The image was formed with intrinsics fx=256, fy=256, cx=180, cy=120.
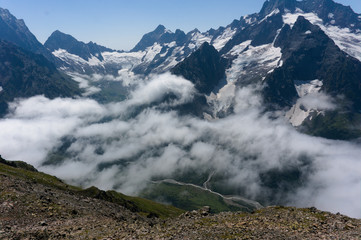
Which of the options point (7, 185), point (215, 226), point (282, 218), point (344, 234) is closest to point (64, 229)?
point (215, 226)

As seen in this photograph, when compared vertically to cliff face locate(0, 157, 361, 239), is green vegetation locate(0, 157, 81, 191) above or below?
below

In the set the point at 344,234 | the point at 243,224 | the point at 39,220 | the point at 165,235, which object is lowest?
the point at 39,220

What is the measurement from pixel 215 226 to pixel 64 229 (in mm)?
24354

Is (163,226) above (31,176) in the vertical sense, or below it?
above

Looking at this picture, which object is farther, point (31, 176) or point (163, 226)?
point (31, 176)

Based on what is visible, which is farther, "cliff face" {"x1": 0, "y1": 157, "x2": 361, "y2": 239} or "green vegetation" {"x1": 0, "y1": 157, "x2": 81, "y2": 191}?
"green vegetation" {"x1": 0, "y1": 157, "x2": 81, "y2": 191}

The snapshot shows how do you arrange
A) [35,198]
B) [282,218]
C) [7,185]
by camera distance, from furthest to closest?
[7,185]
[35,198]
[282,218]

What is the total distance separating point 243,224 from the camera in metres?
42.7

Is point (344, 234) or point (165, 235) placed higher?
point (344, 234)

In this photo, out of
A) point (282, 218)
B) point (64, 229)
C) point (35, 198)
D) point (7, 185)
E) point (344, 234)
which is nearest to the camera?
point (344, 234)

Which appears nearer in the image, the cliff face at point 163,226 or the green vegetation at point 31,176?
the cliff face at point 163,226

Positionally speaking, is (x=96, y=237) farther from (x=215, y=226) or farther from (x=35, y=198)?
(x=35, y=198)

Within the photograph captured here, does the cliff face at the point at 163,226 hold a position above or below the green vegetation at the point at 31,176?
above

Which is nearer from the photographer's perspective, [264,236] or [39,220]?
[264,236]
